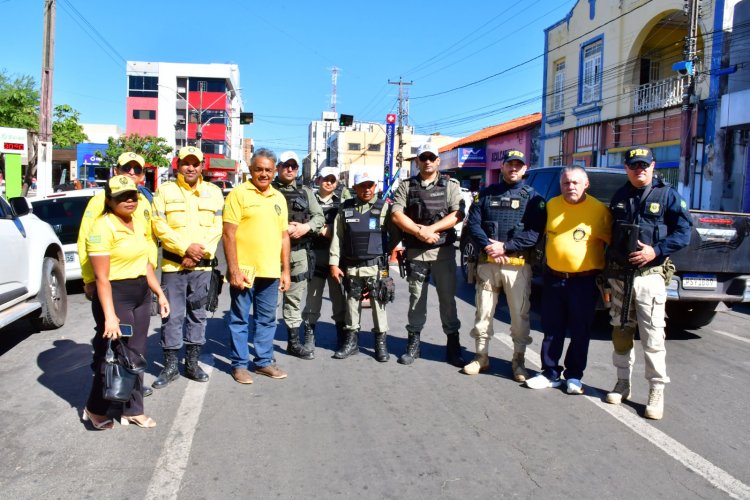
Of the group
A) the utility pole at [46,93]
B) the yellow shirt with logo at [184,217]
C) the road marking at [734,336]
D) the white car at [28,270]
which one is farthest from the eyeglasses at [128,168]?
the utility pole at [46,93]

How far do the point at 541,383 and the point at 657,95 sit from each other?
1841cm

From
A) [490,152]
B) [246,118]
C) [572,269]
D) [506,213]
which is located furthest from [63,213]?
[490,152]

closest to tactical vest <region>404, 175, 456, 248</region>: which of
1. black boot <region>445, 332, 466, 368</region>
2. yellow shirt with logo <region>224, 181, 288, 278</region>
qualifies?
black boot <region>445, 332, 466, 368</region>

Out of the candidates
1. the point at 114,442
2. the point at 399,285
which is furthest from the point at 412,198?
the point at 399,285

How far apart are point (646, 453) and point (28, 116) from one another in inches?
1516

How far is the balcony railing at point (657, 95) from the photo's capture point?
1998 centimetres

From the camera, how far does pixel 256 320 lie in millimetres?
5578

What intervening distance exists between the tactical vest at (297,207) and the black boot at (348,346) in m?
0.97

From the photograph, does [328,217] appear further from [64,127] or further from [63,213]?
[64,127]

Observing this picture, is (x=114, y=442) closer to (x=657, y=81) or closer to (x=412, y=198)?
(x=412, y=198)

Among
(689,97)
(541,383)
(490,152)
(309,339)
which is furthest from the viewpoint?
(490,152)

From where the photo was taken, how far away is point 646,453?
405cm

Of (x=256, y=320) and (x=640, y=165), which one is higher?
(x=640, y=165)

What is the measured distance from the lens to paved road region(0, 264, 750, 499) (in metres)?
3.56
